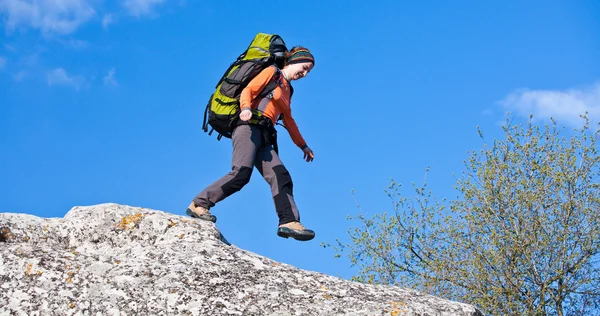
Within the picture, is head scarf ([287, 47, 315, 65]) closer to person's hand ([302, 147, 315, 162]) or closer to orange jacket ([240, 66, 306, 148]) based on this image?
orange jacket ([240, 66, 306, 148])

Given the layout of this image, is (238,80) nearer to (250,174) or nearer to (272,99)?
(272,99)

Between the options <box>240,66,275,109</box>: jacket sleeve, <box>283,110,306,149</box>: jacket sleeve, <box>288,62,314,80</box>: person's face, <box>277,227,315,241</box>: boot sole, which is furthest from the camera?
<box>283,110,306,149</box>: jacket sleeve

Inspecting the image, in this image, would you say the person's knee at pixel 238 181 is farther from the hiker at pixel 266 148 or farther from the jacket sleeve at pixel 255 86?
the jacket sleeve at pixel 255 86

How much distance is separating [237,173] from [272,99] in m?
1.02

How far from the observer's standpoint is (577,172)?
55.6 feet

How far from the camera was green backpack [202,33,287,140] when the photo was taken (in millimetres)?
7547

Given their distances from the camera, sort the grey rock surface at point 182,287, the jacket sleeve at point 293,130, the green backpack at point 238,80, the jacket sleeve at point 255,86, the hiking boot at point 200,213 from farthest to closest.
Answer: the jacket sleeve at point 293,130, the green backpack at point 238,80, the jacket sleeve at point 255,86, the hiking boot at point 200,213, the grey rock surface at point 182,287

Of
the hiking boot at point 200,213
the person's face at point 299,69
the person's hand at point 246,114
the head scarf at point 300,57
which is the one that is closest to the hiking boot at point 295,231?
the hiking boot at point 200,213

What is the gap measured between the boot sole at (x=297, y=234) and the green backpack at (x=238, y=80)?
1.24 m

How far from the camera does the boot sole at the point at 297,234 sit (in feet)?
22.9

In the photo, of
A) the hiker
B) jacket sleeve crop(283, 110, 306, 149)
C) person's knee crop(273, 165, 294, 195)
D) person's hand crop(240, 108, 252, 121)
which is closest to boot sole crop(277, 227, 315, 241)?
the hiker

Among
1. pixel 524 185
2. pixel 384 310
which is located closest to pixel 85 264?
pixel 384 310

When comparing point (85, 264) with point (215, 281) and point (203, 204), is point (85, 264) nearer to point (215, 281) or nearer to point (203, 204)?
point (215, 281)

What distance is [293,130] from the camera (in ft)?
26.9
